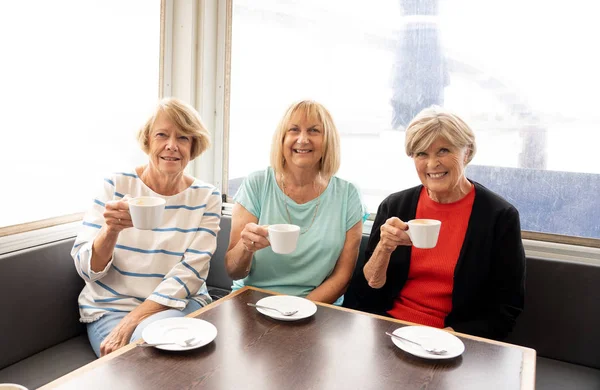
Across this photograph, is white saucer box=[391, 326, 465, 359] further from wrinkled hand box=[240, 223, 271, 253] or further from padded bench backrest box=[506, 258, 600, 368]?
padded bench backrest box=[506, 258, 600, 368]

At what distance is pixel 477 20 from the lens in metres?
2.28

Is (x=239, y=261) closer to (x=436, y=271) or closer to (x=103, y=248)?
(x=103, y=248)

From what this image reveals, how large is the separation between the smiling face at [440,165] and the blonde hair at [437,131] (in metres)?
0.02

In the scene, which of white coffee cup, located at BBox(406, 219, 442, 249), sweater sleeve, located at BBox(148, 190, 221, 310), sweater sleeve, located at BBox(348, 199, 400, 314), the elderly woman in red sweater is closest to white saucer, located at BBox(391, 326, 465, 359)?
white coffee cup, located at BBox(406, 219, 442, 249)

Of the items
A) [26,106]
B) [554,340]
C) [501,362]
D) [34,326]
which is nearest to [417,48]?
[554,340]

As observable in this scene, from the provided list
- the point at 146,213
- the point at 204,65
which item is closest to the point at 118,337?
the point at 146,213

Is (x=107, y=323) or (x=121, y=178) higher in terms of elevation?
(x=121, y=178)

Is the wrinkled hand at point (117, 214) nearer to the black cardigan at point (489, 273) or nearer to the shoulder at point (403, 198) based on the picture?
the shoulder at point (403, 198)

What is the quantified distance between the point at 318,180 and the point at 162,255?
2.34ft

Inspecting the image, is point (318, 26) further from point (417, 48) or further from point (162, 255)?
point (162, 255)

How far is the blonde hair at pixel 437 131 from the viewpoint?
1793 mm

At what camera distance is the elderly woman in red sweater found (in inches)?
69.9

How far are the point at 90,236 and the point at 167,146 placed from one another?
44 centimetres

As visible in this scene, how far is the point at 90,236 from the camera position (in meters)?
1.88
